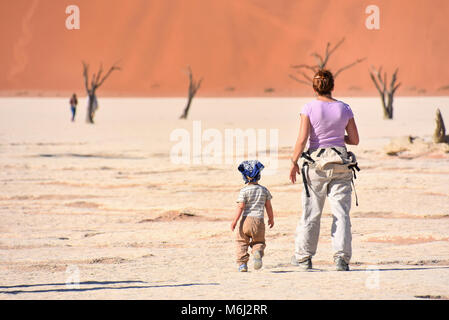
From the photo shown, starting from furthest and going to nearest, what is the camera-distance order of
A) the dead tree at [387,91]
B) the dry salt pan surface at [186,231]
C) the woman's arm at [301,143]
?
the dead tree at [387,91], the woman's arm at [301,143], the dry salt pan surface at [186,231]

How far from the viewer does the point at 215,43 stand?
98062mm

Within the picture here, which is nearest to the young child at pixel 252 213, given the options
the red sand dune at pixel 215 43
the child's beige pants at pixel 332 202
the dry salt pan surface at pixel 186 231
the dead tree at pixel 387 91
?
the dry salt pan surface at pixel 186 231

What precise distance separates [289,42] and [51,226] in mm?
90723

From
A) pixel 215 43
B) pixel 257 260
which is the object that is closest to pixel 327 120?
pixel 257 260

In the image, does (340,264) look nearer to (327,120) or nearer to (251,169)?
(251,169)

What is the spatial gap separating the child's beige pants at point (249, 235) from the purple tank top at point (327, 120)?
0.70 meters

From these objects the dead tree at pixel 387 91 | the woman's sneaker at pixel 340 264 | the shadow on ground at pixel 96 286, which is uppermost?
the dead tree at pixel 387 91

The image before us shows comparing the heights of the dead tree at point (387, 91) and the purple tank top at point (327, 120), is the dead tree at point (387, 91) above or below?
above

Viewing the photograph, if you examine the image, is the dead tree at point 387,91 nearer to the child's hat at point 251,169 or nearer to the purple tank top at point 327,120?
the purple tank top at point 327,120

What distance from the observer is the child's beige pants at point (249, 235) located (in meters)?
6.14

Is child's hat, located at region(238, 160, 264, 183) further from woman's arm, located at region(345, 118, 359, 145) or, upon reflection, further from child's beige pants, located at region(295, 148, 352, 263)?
woman's arm, located at region(345, 118, 359, 145)
